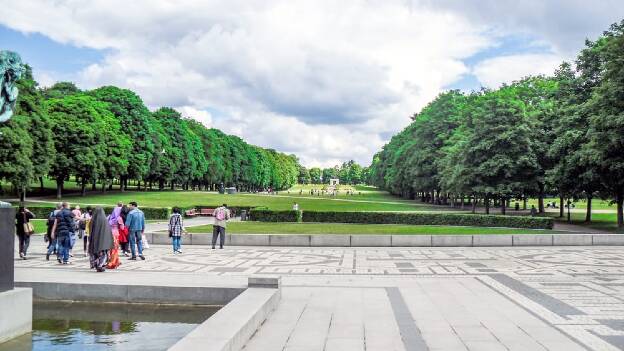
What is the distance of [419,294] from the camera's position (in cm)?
1249

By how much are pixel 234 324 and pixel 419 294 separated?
5.79m

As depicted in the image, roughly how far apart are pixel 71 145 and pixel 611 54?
50.9 m

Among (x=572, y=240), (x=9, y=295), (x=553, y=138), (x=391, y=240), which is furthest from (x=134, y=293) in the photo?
(x=553, y=138)

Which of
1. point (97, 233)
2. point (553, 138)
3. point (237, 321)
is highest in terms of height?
point (553, 138)

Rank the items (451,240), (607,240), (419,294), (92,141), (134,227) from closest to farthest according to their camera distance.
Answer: (419,294)
(134,227)
(451,240)
(607,240)
(92,141)

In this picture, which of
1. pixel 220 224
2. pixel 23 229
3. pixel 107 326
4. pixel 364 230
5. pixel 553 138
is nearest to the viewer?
pixel 107 326

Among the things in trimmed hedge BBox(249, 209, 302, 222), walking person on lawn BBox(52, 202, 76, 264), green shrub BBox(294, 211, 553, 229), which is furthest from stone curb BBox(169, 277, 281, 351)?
trimmed hedge BBox(249, 209, 302, 222)

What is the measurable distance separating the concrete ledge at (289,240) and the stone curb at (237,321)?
14.2 meters

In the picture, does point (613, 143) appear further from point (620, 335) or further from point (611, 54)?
point (620, 335)

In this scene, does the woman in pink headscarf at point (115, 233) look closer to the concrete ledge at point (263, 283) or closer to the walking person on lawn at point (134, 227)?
the walking person on lawn at point (134, 227)

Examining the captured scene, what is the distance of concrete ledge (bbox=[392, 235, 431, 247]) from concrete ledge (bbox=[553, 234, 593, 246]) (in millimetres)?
5918

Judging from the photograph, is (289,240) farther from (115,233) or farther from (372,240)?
(115,233)

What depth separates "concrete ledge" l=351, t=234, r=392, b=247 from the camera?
25328 mm

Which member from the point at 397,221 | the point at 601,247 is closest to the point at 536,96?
the point at 397,221
